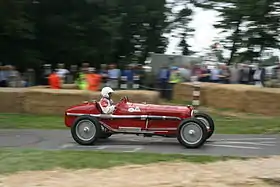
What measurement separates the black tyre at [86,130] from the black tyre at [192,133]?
187 cm

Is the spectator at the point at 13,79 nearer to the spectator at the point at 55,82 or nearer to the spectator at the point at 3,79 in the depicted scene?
the spectator at the point at 3,79

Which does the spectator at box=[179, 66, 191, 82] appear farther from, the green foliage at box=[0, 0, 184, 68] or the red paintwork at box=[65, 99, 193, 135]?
the red paintwork at box=[65, 99, 193, 135]

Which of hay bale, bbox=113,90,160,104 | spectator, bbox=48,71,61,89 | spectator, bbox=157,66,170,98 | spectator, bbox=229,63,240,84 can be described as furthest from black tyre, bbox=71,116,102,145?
spectator, bbox=229,63,240,84

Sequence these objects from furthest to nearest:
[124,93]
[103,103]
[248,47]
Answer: [248,47] → [124,93] → [103,103]

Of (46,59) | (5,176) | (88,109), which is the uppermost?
(46,59)

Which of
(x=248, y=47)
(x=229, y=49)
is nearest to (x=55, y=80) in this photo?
(x=248, y=47)

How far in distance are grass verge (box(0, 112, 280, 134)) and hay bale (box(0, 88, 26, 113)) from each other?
634 millimetres

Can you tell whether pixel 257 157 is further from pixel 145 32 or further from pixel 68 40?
pixel 145 32

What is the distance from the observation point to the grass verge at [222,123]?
15984 millimetres

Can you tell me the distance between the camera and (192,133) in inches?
500

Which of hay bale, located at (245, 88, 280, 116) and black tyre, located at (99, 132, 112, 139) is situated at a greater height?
hay bale, located at (245, 88, 280, 116)

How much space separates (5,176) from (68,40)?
963 inches

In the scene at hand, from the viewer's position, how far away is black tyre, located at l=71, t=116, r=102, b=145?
13266mm

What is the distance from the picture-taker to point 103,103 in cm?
1349
